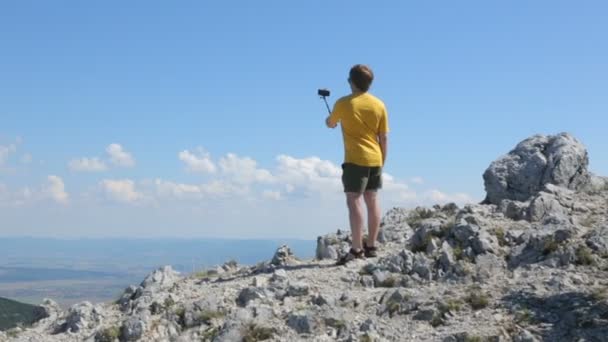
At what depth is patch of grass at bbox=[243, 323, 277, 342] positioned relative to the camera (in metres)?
9.13

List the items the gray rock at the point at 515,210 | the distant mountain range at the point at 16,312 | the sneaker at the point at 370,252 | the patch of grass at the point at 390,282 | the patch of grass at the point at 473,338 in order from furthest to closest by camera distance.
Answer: the gray rock at the point at 515,210, the distant mountain range at the point at 16,312, the sneaker at the point at 370,252, the patch of grass at the point at 390,282, the patch of grass at the point at 473,338

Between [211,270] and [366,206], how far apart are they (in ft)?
14.0

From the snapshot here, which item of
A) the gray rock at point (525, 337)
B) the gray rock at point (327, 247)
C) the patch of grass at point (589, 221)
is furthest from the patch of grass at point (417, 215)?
the gray rock at point (525, 337)

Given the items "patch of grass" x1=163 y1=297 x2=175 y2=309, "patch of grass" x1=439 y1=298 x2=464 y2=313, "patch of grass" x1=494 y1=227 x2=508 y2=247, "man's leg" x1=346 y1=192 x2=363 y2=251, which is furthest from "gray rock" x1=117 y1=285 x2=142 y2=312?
"patch of grass" x1=494 y1=227 x2=508 y2=247

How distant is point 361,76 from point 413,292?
14.2 ft

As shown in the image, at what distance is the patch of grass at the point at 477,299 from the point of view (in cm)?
910

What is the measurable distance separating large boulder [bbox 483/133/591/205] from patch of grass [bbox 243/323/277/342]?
860 cm

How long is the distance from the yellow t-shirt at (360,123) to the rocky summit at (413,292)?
2046 millimetres

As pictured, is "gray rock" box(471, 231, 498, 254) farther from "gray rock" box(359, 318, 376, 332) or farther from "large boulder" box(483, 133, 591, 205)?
"large boulder" box(483, 133, 591, 205)

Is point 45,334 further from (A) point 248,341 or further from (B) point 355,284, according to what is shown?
(B) point 355,284

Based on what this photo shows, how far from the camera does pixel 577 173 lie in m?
15.5

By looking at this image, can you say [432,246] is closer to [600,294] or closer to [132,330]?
[600,294]

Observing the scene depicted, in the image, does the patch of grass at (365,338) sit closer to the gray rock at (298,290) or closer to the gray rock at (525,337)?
the gray rock at (525,337)

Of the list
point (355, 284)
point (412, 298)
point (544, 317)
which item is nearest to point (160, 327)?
point (355, 284)
